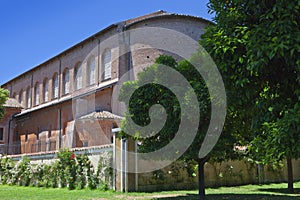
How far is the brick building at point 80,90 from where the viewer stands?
2750 centimetres

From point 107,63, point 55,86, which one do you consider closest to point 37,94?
point 55,86

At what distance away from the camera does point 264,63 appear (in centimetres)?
594

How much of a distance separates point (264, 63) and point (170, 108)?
18.5 feet

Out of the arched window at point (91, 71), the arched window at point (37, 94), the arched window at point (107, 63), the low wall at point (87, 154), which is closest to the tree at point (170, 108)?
the low wall at point (87, 154)

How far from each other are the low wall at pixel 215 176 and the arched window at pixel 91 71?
51.4ft

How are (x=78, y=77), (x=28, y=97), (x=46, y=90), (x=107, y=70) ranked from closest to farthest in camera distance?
(x=107, y=70) → (x=78, y=77) → (x=46, y=90) → (x=28, y=97)

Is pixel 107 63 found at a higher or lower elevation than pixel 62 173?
higher

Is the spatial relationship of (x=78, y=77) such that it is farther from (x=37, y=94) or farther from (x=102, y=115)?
(x=37, y=94)

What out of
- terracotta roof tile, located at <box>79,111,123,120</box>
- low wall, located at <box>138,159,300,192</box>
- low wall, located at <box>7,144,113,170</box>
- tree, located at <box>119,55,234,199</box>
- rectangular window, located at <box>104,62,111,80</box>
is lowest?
low wall, located at <box>138,159,300,192</box>

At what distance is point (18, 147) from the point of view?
3938cm

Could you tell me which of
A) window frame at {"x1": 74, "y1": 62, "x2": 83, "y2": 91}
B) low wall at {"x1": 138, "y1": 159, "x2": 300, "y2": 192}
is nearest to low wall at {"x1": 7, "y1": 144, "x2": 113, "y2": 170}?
low wall at {"x1": 138, "y1": 159, "x2": 300, "y2": 192}

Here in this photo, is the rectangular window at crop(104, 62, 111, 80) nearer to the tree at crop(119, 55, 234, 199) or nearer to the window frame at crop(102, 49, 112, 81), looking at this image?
the window frame at crop(102, 49, 112, 81)

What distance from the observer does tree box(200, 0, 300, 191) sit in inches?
232

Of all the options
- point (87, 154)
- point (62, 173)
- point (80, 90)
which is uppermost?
point (80, 90)
